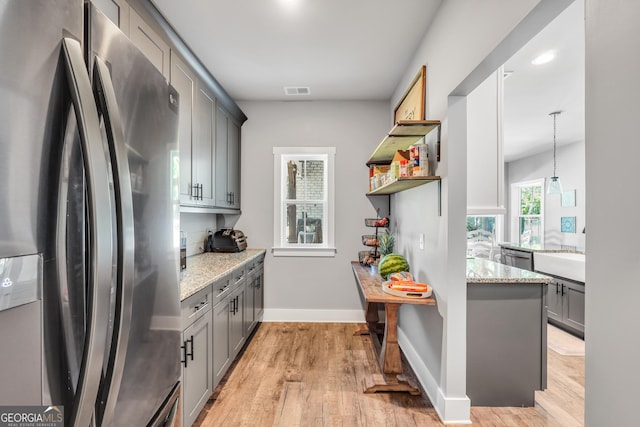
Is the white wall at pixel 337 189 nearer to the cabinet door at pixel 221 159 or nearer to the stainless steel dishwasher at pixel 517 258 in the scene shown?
the cabinet door at pixel 221 159

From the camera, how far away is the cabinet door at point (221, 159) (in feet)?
10.1

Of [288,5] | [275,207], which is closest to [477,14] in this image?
[288,5]

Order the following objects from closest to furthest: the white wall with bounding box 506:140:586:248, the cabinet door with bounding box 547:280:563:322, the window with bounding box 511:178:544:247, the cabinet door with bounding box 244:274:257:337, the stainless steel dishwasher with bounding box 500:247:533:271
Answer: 1. the cabinet door with bounding box 244:274:257:337
2. the cabinet door with bounding box 547:280:563:322
3. the stainless steel dishwasher with bounding box 500:247:533:271
4. the white wall with bounding box 506:140:586:248
5. the window with bounding box 511:178:544:247

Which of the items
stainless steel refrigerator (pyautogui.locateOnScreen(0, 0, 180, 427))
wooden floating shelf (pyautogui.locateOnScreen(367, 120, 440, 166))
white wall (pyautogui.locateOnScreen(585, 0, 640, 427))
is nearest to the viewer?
stainless steel refrigerator (pyautogui.locateOnScreen(0, 0, 180, 427))

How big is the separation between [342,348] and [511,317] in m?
1.58

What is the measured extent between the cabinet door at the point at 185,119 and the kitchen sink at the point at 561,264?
4160 millimetres

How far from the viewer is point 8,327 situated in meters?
0.47

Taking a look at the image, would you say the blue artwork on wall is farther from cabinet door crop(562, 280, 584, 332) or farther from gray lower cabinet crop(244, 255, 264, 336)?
gray lower cabinet crop(244, 255, 264, 336)

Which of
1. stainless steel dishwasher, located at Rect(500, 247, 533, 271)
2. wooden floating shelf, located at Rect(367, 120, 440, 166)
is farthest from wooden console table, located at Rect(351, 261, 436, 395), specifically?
stainless steel dishwasher, located at Rect(500, 247, 533, 271)

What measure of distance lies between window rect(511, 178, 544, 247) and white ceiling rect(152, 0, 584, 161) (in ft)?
10.3

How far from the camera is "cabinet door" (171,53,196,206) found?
2.31 metres

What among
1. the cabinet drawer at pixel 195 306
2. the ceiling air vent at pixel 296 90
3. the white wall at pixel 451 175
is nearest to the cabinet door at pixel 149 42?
the cabinet drawer at pixel 195 306

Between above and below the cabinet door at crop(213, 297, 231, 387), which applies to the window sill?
above

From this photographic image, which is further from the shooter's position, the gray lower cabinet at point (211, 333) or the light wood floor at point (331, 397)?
the light wood floor at point (331, 397)
